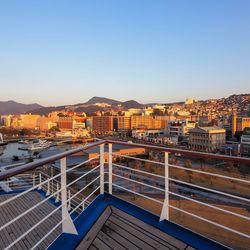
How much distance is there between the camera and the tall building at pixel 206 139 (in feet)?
134

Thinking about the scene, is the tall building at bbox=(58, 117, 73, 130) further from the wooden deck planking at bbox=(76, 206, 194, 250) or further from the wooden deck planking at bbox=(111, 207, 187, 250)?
the wooden deck planking at bbox=(76, 206, 194, 250)

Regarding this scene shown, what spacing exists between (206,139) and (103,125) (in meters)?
37.1

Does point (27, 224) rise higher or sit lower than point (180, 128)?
higher

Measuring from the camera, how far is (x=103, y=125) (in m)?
73.4

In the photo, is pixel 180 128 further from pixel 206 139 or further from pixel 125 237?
pixel 125 237

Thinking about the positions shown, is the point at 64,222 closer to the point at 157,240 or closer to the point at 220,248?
the point at 157,240

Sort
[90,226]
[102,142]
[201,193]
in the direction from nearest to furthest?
[90,226] → [102,142] → [201,193]

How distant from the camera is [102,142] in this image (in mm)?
2479

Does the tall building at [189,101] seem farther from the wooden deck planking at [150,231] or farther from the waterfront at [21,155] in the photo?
the wooden deck planking at [150,231]

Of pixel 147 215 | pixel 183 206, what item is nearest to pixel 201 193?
pixel 183 206

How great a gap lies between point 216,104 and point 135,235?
110m

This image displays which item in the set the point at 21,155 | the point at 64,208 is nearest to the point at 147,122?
the point at 21,155

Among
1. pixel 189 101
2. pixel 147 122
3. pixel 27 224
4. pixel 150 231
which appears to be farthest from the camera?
pixel 189 101

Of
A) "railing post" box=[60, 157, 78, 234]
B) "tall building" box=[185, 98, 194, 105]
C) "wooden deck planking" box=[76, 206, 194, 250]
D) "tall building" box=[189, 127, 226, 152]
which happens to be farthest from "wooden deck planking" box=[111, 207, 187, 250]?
"tall building" box=[185, 98, 194, 105]
